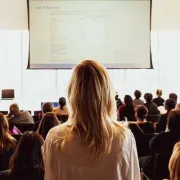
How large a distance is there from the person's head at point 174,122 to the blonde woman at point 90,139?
2382 mm

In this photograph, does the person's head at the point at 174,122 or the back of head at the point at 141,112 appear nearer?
the person's head at the point at 174,122

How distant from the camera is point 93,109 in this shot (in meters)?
1.44

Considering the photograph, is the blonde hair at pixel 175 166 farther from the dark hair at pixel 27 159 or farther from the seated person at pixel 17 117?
the seated person at pixel 17 117

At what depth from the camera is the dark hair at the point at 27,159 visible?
99.9 inches

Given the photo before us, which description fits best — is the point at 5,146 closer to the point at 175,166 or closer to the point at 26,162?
the point at 26,162

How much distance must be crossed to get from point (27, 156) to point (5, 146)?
40.7 inches

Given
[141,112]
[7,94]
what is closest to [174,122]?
[141,112]

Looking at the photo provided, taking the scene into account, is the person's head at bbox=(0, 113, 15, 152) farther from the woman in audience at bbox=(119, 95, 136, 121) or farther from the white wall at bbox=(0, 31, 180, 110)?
the white wall at bbox=(0, 31, 180, 110)

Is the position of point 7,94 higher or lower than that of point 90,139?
lower

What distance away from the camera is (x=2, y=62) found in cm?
1060

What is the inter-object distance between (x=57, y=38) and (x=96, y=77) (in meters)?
8.42

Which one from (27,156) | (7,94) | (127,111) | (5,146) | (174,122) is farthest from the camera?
(7,94)

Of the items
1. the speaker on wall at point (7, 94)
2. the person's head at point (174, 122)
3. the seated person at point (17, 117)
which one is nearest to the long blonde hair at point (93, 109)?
the person's head at point (174, 122)

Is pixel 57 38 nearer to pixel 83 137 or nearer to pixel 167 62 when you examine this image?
pixel 167 62
